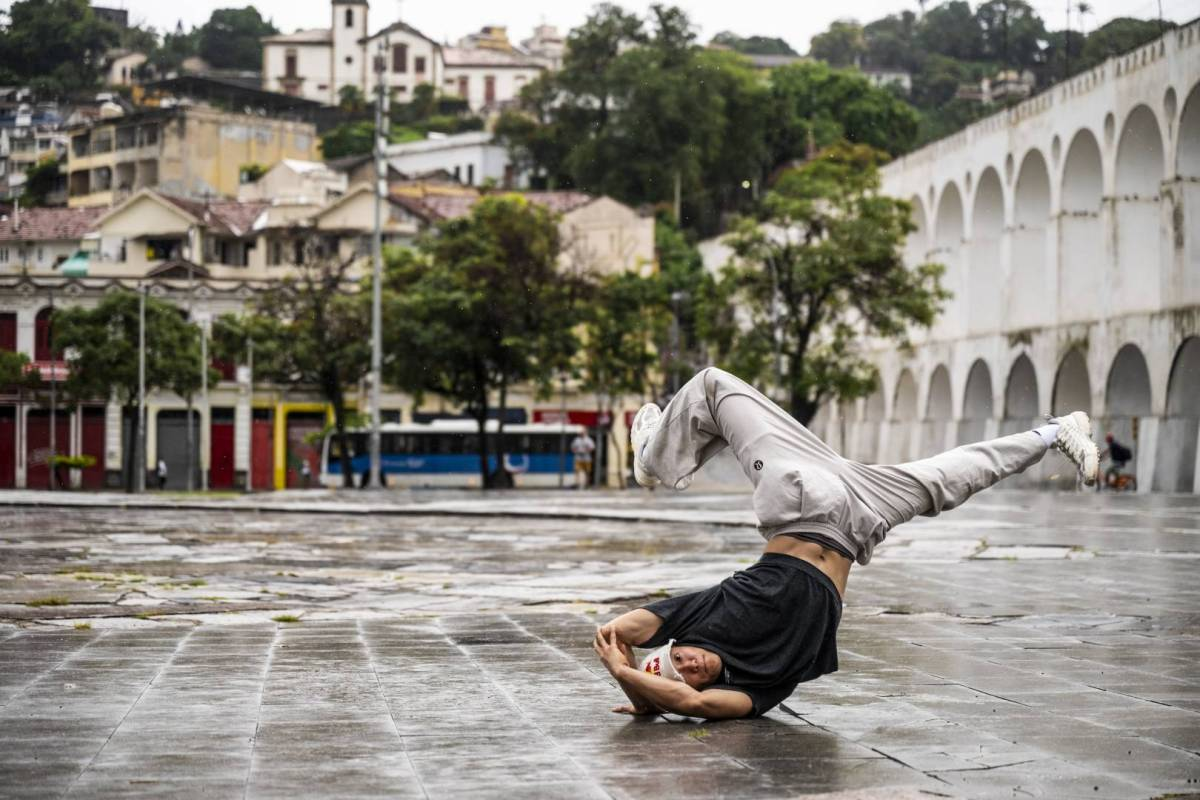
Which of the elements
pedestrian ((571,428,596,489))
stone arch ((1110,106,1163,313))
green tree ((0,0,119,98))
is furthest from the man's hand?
pedestrian ((571,428,596,489))

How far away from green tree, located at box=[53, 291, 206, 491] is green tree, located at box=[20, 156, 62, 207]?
127ft

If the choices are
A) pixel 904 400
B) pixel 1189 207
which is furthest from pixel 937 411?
pixel 1189 207

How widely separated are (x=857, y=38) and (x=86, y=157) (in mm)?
101039

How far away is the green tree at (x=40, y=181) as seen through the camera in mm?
94631

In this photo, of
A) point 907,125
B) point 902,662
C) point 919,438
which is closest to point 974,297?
point 919,438

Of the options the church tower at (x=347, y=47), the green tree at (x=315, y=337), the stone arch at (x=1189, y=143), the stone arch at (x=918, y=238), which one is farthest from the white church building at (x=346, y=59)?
the stone arch at (x=1189, y=143)

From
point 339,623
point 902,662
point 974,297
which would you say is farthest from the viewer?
point 974,297

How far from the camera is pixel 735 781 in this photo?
5.45 m

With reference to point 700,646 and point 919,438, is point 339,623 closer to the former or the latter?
point 700,646

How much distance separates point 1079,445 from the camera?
23.9ft

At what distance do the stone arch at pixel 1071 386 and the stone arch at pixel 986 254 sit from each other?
7851 millimetres

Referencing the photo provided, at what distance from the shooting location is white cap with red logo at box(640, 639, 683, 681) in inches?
265

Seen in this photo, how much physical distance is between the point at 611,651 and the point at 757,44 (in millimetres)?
190010

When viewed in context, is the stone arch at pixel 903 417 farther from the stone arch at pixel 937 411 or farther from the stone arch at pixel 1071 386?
the stone arch at pixel 1071 386
